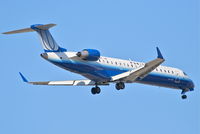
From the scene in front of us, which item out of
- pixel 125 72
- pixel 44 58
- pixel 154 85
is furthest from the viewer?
pixel 154 85

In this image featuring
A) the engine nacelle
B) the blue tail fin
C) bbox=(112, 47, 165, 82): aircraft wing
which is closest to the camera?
the blue tail fin

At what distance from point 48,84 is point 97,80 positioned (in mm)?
4346

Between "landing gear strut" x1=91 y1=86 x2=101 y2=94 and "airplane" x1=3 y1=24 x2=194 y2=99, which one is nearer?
"airplane" x1=3 y1=24 x2=194 y2=99

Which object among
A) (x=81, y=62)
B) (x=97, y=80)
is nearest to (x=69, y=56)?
(x=81, y=62)

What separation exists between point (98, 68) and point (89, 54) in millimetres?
2014

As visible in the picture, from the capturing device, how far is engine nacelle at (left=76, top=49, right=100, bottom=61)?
45.2 m

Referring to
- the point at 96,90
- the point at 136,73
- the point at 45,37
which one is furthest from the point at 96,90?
the point at 45,37

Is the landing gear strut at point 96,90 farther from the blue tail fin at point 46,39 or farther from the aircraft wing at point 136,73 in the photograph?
the blue tail fin at point 46,39

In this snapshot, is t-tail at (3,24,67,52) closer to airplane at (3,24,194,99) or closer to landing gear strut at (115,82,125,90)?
airplane at (3,24,194,99)

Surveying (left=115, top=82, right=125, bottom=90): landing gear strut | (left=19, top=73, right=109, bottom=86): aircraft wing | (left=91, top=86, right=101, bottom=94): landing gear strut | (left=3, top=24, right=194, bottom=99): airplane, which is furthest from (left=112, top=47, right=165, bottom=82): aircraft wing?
(left=91, top=86, right=101, bottom=94): landing gear strut

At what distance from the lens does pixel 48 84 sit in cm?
4966

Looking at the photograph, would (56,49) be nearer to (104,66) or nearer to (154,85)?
(104,66)

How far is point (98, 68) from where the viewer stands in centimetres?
4681

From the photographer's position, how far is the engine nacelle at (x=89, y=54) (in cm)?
4516
